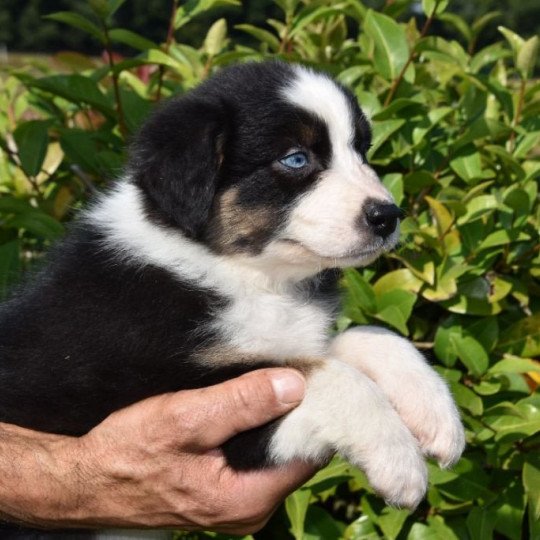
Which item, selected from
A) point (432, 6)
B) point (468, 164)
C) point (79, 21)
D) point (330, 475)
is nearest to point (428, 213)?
point (468, 164)

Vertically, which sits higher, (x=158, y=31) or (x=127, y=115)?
(x=127, y=115)

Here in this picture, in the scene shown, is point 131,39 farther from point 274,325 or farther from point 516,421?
point 516,421

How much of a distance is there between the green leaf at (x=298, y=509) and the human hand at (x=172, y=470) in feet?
0.75

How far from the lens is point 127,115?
12.5ft

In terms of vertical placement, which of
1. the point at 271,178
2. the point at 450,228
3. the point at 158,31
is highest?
the point at 271,178

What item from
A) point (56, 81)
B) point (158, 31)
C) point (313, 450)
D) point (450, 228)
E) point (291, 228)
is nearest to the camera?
point (313, 450)

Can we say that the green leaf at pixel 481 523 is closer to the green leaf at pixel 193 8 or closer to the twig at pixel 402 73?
the twig at pixel 402 73

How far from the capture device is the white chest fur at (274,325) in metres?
2.77

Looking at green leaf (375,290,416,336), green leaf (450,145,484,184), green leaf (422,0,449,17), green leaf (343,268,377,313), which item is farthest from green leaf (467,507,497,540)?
green leaf (422,0,449,17)

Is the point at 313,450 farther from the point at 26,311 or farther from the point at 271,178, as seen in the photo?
the point at 26,311

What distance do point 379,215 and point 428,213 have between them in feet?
3.44

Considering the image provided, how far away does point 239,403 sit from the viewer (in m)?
2.56

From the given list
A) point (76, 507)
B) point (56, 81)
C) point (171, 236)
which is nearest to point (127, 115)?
point (56, 81)

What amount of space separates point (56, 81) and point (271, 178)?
153cm
